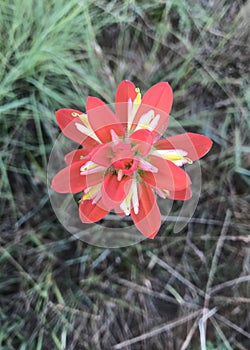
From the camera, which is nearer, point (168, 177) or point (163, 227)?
point (168, 177)

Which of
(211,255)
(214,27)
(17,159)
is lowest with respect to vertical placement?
(211,255)

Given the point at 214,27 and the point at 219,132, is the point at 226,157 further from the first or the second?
the point at 214,27

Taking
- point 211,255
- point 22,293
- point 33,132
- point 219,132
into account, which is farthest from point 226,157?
point 22,293

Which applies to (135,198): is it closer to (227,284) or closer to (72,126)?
(72,126)

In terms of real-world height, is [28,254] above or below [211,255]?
above

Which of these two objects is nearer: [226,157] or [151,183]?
[151,183]

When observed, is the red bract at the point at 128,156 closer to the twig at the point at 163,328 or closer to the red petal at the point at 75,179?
the red petal at the point at 75,179

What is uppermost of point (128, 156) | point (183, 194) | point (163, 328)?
point (128, 156)

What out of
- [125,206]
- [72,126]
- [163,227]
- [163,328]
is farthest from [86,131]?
[163,328]
